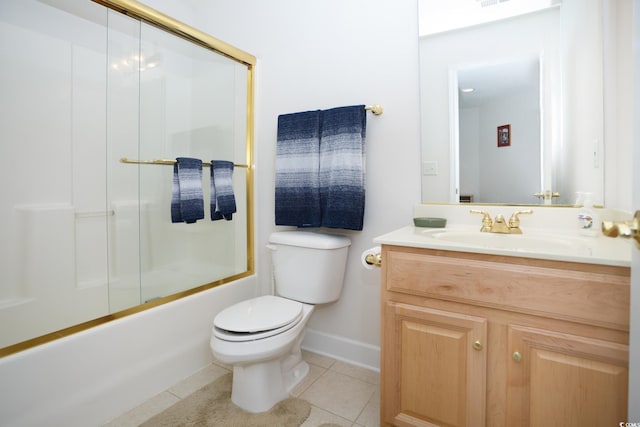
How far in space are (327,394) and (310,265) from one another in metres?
0.64

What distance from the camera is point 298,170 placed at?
1831 mm

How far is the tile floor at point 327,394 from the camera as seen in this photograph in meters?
1.40

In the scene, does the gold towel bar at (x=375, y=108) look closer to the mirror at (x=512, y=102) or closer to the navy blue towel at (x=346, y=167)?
the navy blue towel at (x=346, y=167)

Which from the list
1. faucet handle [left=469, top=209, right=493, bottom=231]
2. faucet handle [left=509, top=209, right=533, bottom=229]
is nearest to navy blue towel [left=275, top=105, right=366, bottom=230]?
faucet handle [left=469, top=209, right=493, bottom=231]

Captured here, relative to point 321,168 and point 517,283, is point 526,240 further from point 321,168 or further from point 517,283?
point 321,168

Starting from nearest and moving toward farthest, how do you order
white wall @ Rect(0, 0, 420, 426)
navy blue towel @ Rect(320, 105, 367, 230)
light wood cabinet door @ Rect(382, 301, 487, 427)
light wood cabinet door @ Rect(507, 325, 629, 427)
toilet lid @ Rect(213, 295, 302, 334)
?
light wood cabinet door @ Rect(507, 325, 629, 427) → light wood cabinet door @ Rect(382, 301, 487, 427) → white wall @ Rect(0, 0, 420, 426) → toilet lid @ Rect(213, 295, 302, 334) → navy blue towel @ Rect(320, 105, 367, 230)

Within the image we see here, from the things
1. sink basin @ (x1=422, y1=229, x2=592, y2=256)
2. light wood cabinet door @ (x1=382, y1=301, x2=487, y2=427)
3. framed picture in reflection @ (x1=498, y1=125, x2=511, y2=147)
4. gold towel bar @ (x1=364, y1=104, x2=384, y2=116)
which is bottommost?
light wood cabinet door @ (x1=382, y1=301, x2=487, y2=427)

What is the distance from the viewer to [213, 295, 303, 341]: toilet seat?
136 centimetres

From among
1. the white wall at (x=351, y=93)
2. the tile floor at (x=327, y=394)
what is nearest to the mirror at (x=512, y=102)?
the white wall at (x=351, y=93)

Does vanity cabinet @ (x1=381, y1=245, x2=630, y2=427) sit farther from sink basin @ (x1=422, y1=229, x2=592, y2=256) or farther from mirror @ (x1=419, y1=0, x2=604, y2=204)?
mirror @ (x1=419, y1=0, x2=604, y2=204)

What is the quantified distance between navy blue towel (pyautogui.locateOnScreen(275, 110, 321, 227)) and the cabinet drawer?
716mm

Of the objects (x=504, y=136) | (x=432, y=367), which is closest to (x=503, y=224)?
(x=504, y=136)

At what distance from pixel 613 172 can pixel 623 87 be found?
0.30 metres

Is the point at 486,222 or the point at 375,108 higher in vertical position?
the point at 375,108
